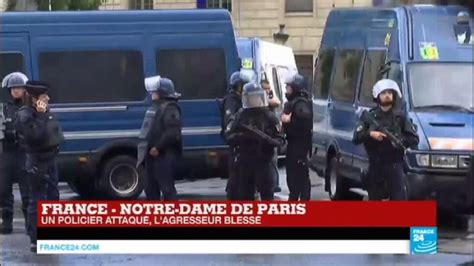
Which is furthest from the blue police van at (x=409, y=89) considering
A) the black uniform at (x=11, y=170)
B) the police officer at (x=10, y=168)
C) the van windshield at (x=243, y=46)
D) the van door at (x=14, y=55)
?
the black uniform at (x=11, y=170)

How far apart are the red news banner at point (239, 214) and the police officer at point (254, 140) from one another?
0.31m

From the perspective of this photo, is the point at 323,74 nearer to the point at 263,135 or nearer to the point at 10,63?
the point at 263,135

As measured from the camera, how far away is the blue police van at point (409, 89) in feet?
25.1

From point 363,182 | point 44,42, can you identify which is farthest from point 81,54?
point 363,182

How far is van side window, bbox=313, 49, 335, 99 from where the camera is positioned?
26.8 feet

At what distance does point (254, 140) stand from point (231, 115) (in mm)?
363

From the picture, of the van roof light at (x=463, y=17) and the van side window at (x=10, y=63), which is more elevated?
the van roof light at (x=463, y=17)

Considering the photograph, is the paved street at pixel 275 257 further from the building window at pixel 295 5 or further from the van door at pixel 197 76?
the building window at pixel 295 5

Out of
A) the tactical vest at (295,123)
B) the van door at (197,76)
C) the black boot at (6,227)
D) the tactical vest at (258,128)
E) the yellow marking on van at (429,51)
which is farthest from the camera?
the black boot at (6,227)

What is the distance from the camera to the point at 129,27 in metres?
8.23

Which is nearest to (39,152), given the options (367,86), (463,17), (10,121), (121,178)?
(10,121)

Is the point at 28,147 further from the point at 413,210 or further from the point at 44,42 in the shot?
the point at 413,210

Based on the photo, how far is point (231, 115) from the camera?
814cm

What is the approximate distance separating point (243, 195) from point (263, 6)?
116cm
